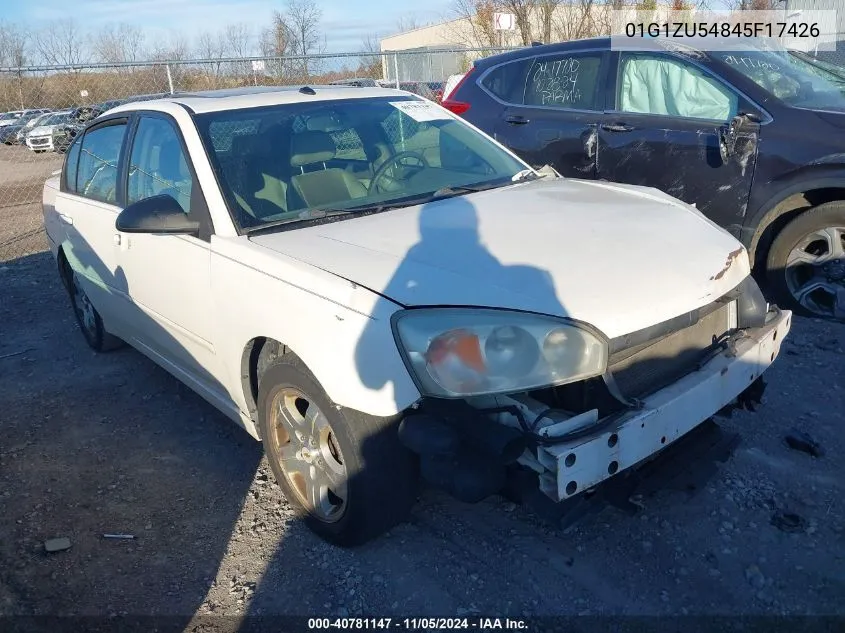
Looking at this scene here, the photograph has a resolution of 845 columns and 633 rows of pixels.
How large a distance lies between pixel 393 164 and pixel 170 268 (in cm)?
121

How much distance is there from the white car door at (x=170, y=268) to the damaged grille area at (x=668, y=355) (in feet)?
5.89

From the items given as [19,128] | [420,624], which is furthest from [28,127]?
[420,624]

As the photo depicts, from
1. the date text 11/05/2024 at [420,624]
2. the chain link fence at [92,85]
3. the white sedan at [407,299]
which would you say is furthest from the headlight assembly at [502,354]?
the chain link fence at [92,85]

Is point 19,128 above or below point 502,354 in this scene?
above

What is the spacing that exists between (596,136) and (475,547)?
3623 mm

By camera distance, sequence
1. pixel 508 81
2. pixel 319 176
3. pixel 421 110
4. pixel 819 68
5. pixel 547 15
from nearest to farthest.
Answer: pixel 319 176 < pixel 421 110 < pixel 819 68 < pixel 508 81 < pixel 547 15

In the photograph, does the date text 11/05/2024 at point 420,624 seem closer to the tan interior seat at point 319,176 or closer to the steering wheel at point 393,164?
the tan interior seat at point 319,176

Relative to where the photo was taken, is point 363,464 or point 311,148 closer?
point 363,464

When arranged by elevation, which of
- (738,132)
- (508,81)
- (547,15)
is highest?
(547,15)

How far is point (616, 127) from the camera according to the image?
5.41 meters

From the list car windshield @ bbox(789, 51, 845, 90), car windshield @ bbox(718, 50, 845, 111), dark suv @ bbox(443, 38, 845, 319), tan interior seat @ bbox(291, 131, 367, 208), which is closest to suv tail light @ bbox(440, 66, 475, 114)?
dark suv @ bbox(443, 38, 845, 319)

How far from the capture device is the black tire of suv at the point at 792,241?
15.3ft

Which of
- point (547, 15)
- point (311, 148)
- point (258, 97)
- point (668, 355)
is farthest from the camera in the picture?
point (547, 15)

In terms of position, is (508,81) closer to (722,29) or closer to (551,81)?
(551,81)
